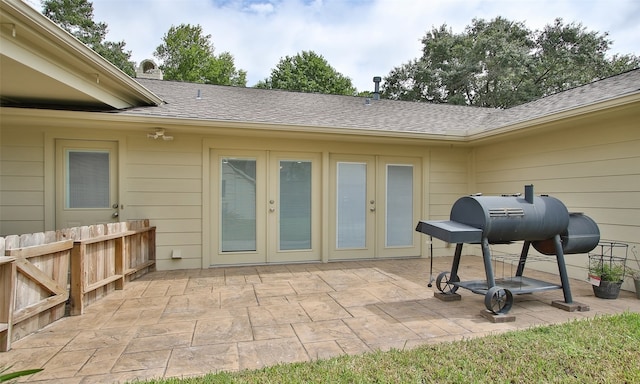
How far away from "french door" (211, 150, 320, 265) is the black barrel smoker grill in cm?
247

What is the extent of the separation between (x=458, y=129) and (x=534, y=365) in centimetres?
465

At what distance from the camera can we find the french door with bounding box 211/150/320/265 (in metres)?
5.31

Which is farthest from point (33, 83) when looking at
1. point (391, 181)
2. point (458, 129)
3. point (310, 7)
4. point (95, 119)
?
point (310, 7)

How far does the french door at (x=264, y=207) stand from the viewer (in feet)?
17.4

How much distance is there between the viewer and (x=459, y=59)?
1905 cm

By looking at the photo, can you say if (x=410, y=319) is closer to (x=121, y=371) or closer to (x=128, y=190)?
(x=121, y=371)

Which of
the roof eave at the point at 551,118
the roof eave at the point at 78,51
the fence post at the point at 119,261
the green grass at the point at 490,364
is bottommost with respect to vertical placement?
the green grass at the point at 490,364

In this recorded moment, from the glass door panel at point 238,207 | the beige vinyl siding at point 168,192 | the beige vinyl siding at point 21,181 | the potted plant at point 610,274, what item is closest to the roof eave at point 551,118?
the potted plant at point 610,274

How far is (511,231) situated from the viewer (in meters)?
3.26

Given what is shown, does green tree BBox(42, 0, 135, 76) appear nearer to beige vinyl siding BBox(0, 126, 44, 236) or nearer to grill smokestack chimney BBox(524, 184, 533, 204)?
beige vinyl siding BBox(0, 126, 44, 236)

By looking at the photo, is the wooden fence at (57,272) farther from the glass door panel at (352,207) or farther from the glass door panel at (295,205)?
the glass door panel at (352,207)

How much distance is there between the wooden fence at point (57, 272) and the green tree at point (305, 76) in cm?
1724

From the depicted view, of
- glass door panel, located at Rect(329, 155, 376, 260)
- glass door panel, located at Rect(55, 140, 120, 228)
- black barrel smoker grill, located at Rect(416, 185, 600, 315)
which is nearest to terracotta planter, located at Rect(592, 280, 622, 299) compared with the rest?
black barrel smoker grill, located at Rect(416, 185, 600, 315)

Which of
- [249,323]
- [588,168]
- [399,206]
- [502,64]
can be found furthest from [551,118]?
[502,64]
